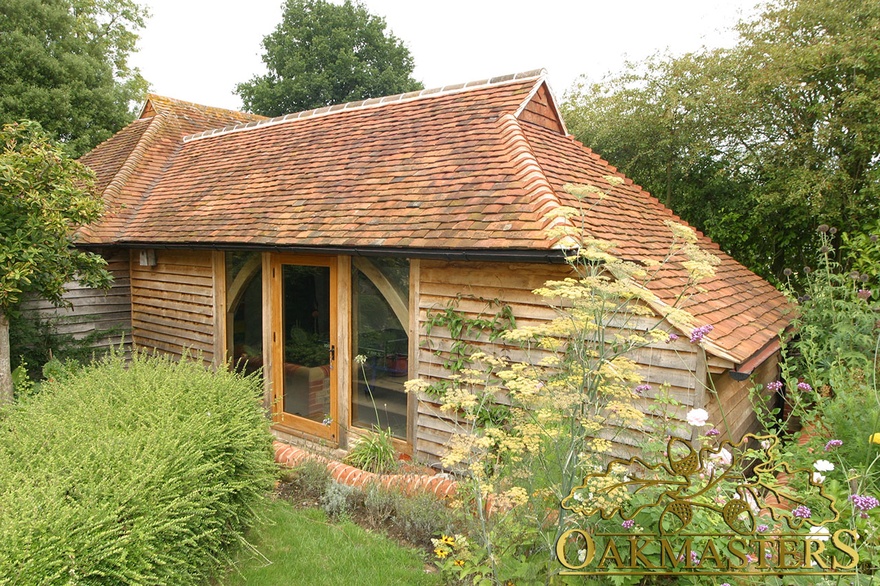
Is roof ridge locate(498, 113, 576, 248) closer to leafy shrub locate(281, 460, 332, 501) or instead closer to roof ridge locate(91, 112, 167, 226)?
leafy shrub locate(281, 460, 332, 501)

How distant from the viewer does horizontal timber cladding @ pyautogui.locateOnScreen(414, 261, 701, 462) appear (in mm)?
4621

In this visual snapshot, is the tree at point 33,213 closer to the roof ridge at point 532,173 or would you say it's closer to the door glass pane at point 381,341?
the door glass pane at point 381,341

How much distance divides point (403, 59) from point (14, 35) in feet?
60.1

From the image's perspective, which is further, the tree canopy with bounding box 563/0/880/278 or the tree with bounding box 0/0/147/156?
the tree with bounding box 0/0/147/156

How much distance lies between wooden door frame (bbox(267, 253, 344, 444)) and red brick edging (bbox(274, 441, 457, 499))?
1.10 meters

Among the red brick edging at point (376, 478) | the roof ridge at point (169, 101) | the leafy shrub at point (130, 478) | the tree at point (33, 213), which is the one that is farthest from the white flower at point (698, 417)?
the roof ridge at point (169, 101)

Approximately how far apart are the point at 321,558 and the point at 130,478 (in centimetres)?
162

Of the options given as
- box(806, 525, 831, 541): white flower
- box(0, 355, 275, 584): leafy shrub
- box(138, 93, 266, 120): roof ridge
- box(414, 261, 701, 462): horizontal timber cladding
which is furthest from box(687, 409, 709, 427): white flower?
box(138, 93, 266, 120): roof ridge

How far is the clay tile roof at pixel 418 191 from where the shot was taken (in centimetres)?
552

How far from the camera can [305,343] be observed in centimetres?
734

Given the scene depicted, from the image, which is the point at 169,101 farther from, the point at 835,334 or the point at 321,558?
the point at 835,334

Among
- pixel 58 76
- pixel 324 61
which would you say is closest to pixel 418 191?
pixel 58 76

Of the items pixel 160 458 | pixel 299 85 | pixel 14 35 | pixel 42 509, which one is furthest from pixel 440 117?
pixel 299 85

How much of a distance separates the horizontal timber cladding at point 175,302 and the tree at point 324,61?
20.5m
